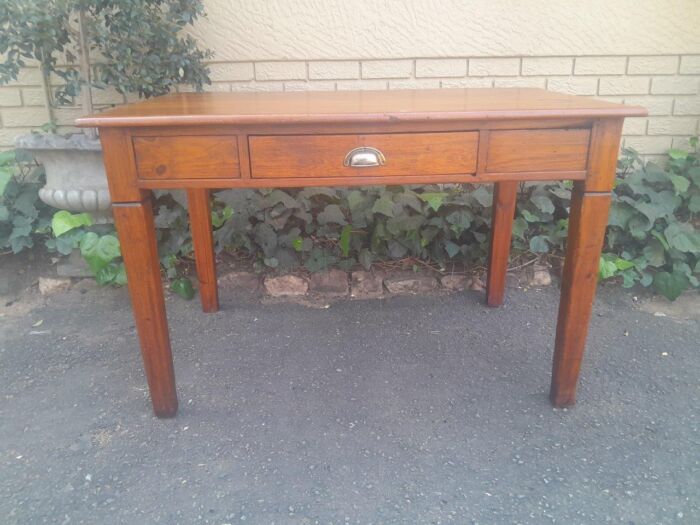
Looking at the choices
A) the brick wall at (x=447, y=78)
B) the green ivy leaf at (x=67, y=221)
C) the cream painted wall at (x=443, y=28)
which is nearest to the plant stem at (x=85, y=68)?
the brick wall at (x=447, y=78)

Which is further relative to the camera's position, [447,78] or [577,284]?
[447,78]

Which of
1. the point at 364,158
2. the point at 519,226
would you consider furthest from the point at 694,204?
the point at 364,158

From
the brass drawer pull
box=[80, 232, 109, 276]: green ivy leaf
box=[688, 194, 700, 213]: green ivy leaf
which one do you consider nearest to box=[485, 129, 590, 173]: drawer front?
the brass drawer pull

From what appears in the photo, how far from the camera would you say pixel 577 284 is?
171 centimetres

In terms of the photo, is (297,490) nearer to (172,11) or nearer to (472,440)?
(472,440)

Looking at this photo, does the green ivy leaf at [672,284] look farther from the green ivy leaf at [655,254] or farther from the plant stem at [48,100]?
the plant stem at [48,100]

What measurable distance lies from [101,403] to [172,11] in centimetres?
174

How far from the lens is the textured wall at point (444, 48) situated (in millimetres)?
2779

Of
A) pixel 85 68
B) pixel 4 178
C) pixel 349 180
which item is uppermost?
pixel 85 68

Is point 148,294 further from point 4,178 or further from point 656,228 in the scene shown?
point 656,228

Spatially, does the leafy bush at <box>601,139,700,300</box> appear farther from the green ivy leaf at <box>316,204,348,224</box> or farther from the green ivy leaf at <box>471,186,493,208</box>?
the green ivy leaf at <box>316,204,348,224</box>

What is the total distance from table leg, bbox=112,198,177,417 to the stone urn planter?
1.07m

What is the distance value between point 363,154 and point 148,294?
31.8 inches

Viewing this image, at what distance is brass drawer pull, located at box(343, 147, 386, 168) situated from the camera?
1520 millimetres
